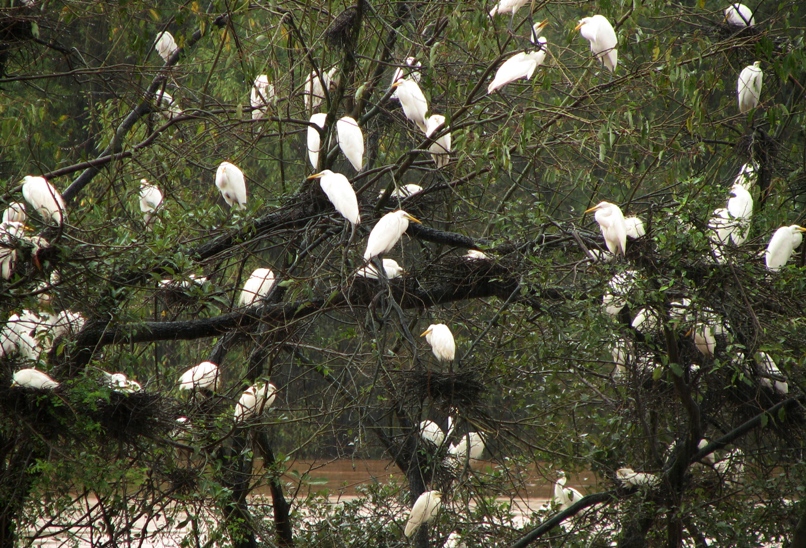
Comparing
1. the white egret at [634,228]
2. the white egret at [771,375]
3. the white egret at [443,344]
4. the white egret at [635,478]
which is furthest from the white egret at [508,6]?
the white egret at [635,478]

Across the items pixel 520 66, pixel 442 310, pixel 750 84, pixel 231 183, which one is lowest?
pixel 442 310

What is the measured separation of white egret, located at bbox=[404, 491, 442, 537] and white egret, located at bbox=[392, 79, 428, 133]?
111 cm

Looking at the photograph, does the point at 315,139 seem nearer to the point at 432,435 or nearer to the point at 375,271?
the point at 375,271

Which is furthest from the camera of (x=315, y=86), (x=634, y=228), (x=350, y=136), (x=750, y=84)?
(x=315, y=86)

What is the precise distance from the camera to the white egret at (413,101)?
2.45 meters

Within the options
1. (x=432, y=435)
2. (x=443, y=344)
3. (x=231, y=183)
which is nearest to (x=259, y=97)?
(x=231, y=183)

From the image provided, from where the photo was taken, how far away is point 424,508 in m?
2.30

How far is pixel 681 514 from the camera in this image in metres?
2.43

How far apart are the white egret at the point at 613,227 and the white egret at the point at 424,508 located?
839mm

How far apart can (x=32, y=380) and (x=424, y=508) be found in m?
1.12

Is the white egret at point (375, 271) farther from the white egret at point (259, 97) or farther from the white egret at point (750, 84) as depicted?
the white egret at point (750, 84)

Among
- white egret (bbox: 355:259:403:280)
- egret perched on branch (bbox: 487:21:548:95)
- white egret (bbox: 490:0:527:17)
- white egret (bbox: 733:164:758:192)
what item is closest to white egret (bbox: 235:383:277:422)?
white egret (bbox: 355:259:403:280)

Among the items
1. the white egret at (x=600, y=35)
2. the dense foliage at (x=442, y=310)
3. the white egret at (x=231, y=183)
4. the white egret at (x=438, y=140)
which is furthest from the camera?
the white egret at (x=231, y=183)

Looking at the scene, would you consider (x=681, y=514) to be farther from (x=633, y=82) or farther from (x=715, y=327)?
(x=633, y=82)
